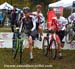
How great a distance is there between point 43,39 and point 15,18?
20.2 feet

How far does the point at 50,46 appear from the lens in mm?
16625

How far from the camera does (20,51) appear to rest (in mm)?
16016

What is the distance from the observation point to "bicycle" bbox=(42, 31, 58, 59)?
1625 cm

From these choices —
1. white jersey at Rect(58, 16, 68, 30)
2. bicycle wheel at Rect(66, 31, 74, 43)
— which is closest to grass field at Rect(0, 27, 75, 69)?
bicycle wheel at Rect(66, 31, 74, 43)

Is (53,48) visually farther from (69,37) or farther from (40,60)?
(69,37)

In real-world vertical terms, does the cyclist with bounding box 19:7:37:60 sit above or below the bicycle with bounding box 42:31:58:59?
above

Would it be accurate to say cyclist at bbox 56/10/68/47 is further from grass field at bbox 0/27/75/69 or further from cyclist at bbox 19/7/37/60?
cyclist at bbox 19/7/37/60

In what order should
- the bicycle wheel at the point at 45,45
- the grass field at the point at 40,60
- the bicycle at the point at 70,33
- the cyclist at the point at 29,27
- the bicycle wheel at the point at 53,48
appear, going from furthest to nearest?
the bicycle at the point at 70,33, the bicycle wheel at the point at 45,45, the bicycle wheel at the point at 53,48, the cyclist at the point at 29,27, the grass field at the point at 40,60

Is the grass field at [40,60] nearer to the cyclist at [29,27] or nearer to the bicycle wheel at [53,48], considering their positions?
the bicycle wheel at [53,48]

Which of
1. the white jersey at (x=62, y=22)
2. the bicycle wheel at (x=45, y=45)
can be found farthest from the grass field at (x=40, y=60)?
the white jersey at (x=62, y=22)

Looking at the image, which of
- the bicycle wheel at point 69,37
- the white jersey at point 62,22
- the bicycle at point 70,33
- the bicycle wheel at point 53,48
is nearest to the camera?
the bicycle wheel at point 53,48

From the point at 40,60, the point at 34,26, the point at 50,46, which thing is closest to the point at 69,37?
A: the point at 50,46

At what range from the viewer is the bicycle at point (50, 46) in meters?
16.2

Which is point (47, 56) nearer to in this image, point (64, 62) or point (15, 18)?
point (64, 62)
